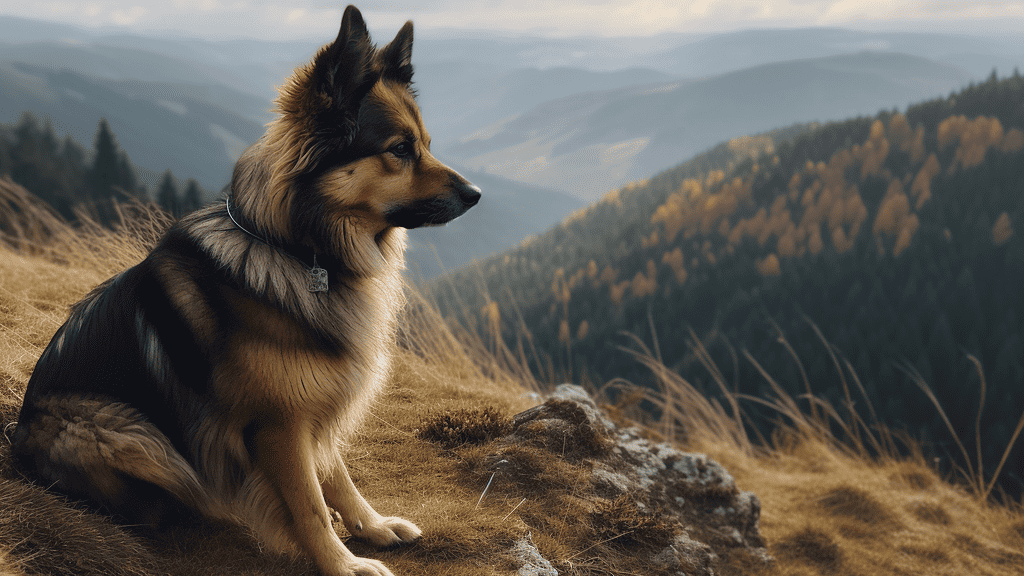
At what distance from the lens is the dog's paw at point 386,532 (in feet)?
10.9

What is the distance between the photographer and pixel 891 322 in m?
46.8

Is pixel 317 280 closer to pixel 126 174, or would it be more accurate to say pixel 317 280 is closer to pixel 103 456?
pixel 103 456

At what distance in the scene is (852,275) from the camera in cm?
5378

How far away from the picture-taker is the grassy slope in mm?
2764

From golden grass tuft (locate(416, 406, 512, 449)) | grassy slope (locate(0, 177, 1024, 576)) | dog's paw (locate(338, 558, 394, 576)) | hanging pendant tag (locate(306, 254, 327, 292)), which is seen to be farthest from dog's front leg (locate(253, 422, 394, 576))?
golden grass tuft (locate(416, 406, 512, 449))

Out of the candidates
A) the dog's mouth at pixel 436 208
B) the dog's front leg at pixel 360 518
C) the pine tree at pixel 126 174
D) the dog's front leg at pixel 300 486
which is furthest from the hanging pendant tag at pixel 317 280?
the pine tree at pixel 126 174

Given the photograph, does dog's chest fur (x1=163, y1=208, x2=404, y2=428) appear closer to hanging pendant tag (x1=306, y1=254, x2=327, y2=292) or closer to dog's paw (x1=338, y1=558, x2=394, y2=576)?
hanging pendant tag (x1=306, y1=254, x2=327, y2=292)

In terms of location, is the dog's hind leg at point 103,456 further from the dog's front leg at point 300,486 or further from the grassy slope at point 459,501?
the dog's front leg at point 300,486

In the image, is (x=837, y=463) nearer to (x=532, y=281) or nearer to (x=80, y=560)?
(x=80, y=560)

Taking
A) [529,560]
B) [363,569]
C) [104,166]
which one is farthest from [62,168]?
[529,560]

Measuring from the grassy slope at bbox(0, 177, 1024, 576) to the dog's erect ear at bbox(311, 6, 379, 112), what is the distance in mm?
2211

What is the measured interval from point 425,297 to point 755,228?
61353mm

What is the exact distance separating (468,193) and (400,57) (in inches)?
33.0

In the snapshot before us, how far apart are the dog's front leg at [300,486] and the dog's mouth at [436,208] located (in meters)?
1.08
